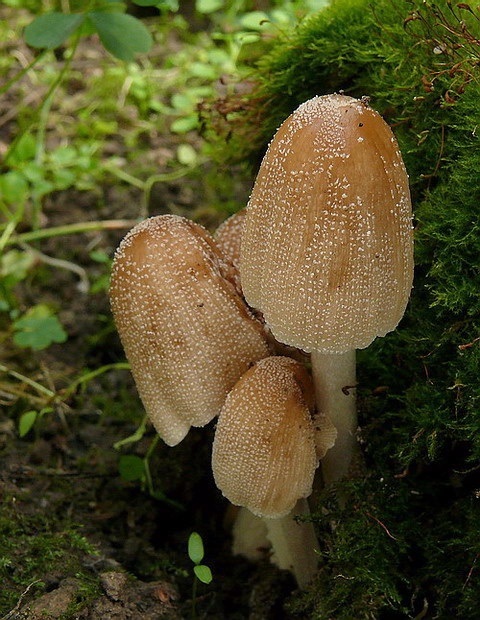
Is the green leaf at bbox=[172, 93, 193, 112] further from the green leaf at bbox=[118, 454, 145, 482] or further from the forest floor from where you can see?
the green leaf at bbox=[118, 454, 145, 482]

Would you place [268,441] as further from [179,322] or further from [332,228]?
[332,228]

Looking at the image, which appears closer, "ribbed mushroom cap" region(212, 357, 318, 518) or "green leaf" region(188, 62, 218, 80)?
"ribbed mushroom cap" region(212, 357, 318, 518)

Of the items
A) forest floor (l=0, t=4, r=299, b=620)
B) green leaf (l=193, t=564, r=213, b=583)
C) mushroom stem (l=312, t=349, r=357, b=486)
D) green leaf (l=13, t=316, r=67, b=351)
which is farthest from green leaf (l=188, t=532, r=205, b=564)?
green leaf (l=13, t=316, r=67, b=351)

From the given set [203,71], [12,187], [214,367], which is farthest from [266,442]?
[203,71]

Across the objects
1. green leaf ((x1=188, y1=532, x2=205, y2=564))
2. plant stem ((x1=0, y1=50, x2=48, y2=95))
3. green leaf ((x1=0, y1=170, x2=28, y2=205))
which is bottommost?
green leaf ((x1=188, y1=532, x2=205, y2=564))

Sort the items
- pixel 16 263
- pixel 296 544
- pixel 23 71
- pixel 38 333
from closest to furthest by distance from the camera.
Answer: pixel 296 544 → pixel 23 71 → pixel 38 333 → pixel 16 263

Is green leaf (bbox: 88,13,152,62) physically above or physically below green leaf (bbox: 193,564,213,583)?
above

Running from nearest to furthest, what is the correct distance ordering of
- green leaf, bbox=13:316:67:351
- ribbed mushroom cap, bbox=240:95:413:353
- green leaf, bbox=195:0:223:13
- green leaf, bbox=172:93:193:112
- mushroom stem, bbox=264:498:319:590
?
ribbed mushroom cap, bbox=240:95:413:353 < mushroom stem, bbox=264:498:319:590 < green leaf, bbox=13:316:67:351 < green leaf, bbox=172:93:193:112 < green leaf, bbox=195:0:223:13
